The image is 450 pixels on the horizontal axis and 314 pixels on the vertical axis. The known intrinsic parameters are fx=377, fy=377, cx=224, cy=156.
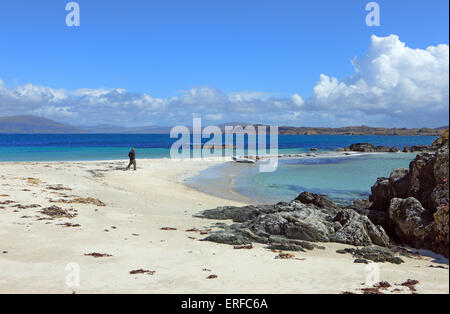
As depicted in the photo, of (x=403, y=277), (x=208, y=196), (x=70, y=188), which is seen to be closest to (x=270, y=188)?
(x=208, y=196)

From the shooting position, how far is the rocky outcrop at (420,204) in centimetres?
1212

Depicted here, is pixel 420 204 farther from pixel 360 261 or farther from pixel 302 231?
pixel 360 261

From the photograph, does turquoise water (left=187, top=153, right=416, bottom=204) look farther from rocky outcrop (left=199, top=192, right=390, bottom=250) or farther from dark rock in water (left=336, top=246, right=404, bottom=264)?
Answer: dark rock in water (left=336, top=246, right=404, bottom=264)

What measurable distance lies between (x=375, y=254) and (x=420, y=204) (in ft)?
13.5

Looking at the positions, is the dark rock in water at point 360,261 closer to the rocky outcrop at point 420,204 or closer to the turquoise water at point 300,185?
the rocky outcrop at point 420,204

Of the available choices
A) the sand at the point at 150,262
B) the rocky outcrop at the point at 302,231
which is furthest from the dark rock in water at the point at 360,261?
the rocky outcrop at the point at 302,231

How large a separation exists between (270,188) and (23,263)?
24.6 metres

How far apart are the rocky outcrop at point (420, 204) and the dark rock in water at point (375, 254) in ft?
4.48

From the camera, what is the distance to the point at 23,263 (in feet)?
31.5

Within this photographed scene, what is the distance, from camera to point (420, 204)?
14.1 meters

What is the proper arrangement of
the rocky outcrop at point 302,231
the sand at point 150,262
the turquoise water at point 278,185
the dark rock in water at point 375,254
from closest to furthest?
the sand at point 150,262, the dark rock in water at point 375,254, the rocky outcrop at point 302,231, the turquoise water at point 278,185

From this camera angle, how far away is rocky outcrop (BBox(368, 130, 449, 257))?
477 inches

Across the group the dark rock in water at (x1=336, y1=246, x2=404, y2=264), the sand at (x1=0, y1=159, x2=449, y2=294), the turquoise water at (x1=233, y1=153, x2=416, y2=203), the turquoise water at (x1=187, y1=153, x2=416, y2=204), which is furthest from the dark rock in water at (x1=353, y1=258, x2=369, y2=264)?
the turquoise water at (x1=233, y1=153, x2=416, y2=203)

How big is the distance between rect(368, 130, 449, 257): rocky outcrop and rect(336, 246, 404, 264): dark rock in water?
1.37m
